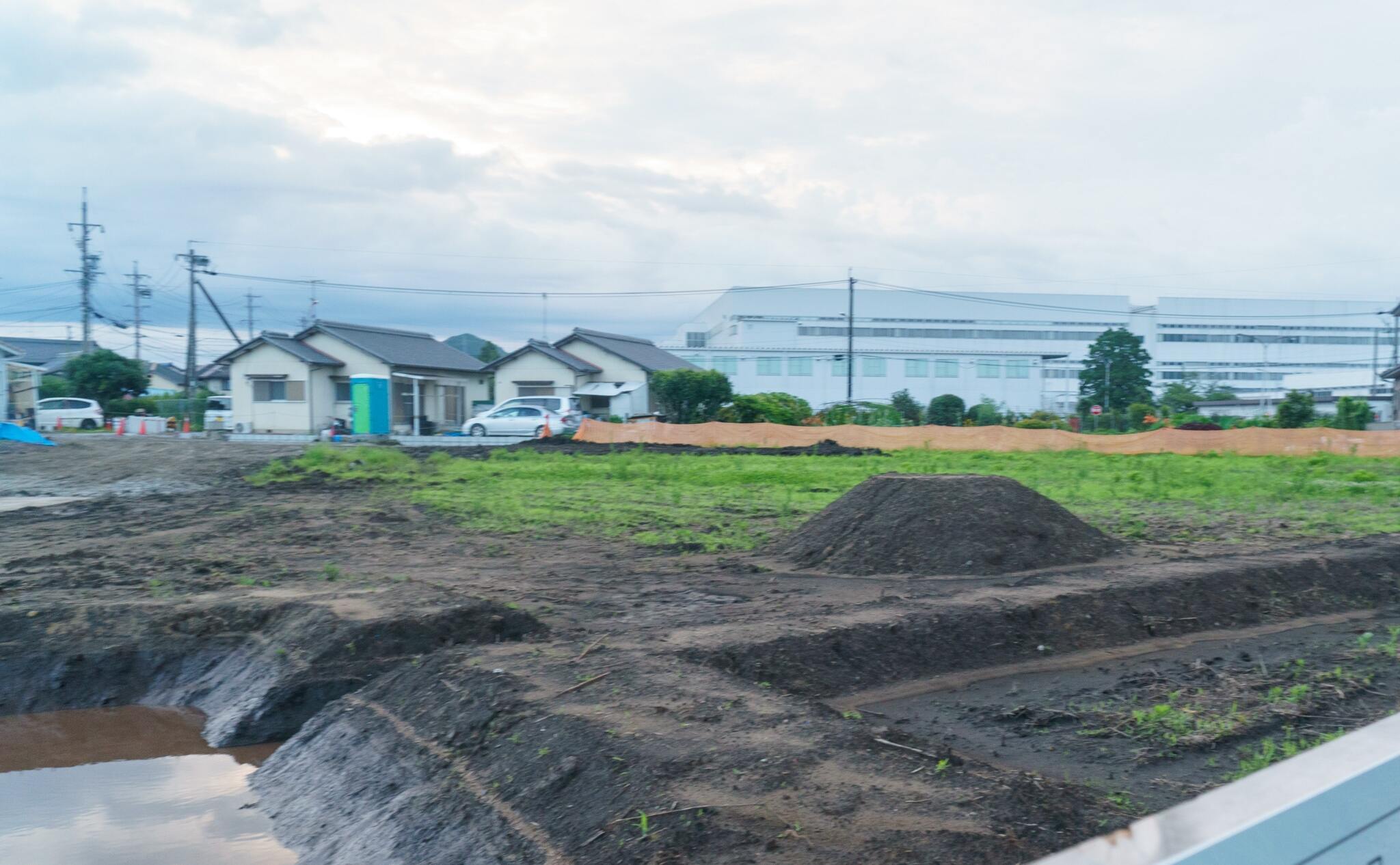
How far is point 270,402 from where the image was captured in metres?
37.1

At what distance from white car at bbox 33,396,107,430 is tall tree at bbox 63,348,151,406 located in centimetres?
372

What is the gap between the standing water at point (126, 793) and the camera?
16.7 ft

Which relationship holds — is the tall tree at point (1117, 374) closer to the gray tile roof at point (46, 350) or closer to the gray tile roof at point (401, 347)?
the gray tile roof at point (401, 347)

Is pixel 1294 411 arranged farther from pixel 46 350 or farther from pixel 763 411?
pixel 46 350

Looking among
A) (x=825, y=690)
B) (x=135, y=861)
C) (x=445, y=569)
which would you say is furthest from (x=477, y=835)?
(x=445, y=569)

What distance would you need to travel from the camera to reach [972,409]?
146ft

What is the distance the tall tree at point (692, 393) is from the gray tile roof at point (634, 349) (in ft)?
10.4

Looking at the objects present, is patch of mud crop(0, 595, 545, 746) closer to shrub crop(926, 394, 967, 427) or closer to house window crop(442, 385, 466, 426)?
house window crop(442, 385, 466, 426)

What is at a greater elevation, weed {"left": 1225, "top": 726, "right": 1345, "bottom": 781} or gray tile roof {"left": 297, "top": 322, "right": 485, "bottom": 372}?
gray tile roof {"left": 297, "top": 322, "right": 485, "bottom": 372}

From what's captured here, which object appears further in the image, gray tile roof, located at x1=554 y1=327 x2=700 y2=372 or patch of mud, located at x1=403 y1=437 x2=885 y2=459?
gray tile roof, located at x1=554 y1=327 x2=700 y2=372

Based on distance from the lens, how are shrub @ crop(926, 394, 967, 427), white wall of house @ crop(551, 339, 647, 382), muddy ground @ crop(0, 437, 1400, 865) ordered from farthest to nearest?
1. shrub @ crop(926, 394, 967, 427)
2. white wall of house @ crop(551, 339, 647, 382)
3. muddy ground @ crop(0, 437, 1400, 865)

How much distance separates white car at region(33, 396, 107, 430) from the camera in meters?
38.9

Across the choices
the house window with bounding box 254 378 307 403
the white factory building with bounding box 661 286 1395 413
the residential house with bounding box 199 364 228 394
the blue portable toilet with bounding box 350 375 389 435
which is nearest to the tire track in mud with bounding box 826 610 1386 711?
the blue portable toilet with bounding box 350 375 389 435

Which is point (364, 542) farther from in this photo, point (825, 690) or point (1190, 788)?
point (1190, 788)
